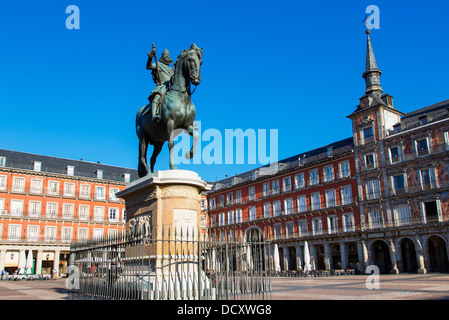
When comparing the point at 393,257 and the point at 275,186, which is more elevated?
the point at 275,186

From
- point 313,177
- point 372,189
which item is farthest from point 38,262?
point 372,189

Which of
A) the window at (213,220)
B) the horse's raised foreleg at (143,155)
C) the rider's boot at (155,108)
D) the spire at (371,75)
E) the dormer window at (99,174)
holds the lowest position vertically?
the horse's raised foreleg at (143,155)

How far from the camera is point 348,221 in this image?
1651 inches

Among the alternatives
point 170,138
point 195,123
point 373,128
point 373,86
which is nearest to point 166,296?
point 170,138

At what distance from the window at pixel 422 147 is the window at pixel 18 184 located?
1706 inches

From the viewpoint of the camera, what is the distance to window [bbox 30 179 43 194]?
4806 centimetres

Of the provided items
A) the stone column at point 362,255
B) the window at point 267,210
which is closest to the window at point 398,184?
the stone column at point 362,255

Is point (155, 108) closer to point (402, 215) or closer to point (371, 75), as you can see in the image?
point (402, 215)

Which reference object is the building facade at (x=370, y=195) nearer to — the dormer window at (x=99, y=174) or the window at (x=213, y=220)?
the window at (x=213, y=220)

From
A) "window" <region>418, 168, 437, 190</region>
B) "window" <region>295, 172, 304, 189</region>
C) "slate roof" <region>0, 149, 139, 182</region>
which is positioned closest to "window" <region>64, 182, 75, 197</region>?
"slate roof" <region>0, 149, 139, 182</region>

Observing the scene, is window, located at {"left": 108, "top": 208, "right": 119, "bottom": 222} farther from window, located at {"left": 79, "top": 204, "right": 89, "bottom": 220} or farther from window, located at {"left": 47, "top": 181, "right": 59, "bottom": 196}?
window, located at {"left": 47, "top": 181, "right": 59, "bottom": 196}

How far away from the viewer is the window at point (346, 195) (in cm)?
4217

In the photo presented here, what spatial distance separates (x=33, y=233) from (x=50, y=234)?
1.93m

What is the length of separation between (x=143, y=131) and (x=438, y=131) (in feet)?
108
